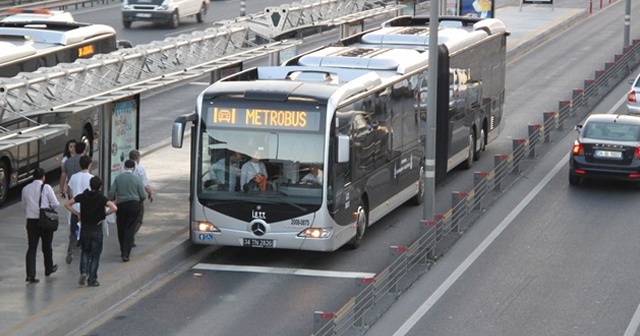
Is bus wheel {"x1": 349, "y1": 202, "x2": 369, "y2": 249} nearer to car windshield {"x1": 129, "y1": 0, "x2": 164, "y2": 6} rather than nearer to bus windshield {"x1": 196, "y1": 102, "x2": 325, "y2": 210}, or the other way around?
bus windshield {"x1": 196, "y1": 102, "x2": 325, "y2": 210}

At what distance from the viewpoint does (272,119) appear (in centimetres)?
2106

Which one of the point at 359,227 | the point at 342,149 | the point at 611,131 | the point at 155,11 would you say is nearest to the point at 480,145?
the point at 611,131

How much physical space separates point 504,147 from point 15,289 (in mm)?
16351

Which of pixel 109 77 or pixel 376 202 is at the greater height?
pixel 109 77

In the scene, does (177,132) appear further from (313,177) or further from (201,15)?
(201,15)

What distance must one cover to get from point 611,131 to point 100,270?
12.1 metres

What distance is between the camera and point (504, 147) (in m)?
32.8

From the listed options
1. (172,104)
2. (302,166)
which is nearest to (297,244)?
(302,166)

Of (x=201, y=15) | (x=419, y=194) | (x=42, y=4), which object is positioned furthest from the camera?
(x=201, y=15)

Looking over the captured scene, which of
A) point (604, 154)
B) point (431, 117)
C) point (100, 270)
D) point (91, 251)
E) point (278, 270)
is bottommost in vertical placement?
point (278, 270)

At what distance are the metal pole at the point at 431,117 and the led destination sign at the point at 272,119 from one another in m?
2.21

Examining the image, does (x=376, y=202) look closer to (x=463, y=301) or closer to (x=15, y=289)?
(x=463, y=301)

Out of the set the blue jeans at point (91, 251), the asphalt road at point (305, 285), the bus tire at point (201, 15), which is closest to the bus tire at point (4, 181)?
the asphalt road at point (305, 285)

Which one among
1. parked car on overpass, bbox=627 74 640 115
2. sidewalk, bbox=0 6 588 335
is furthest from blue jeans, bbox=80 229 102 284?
parked car on overpass, bbox=627 74 640 115
